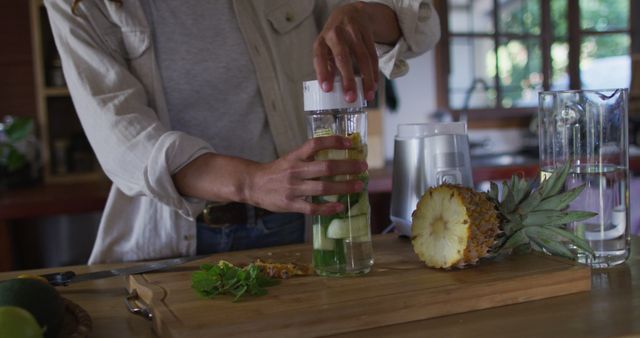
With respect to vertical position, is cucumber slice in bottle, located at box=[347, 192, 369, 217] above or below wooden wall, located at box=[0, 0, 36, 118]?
below

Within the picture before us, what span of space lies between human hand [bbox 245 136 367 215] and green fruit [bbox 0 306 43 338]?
13.7 inches

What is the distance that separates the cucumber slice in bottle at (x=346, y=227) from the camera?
0.81 meters

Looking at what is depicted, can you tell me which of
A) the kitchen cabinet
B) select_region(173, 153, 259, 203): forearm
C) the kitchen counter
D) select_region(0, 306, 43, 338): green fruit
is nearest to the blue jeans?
select_region(173, 153, 259, 203): forearm

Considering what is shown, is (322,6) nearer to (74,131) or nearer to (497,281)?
(497,281)

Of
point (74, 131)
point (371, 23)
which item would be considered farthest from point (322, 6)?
point (74, 131)

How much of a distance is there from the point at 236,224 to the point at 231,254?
0.16m

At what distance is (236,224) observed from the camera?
1.19m

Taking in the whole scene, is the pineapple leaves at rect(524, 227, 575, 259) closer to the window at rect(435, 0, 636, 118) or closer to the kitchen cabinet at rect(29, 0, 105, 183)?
the kitchen cabinet at rect(29, 0, 105, 183)

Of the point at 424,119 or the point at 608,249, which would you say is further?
the point at 424,119

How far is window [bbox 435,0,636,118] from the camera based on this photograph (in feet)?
11.9

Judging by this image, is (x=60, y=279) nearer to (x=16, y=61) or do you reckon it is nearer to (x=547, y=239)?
(x=547, y=239)

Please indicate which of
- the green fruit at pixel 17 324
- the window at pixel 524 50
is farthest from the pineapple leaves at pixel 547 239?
the window at pixel 524 50

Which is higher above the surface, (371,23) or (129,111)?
(371,23)

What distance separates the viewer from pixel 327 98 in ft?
2.58
